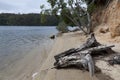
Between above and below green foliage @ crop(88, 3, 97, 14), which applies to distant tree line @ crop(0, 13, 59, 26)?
below

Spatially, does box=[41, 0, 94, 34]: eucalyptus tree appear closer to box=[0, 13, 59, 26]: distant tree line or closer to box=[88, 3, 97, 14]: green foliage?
box=[88, 3, 97, 14]: green foliage

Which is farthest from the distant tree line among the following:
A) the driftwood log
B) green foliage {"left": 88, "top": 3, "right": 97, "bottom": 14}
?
the driftwood log

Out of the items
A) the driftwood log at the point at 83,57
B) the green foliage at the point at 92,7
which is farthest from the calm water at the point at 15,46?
the green foliage at the point at 92,7

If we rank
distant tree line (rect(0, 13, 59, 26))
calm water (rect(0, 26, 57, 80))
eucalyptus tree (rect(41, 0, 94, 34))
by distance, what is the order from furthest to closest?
1. distant tree line (rect(0, 13, 59, 26))
2. eucalyptus tree (rect(41, 0, 94, 34))
3. calm water (rect(0, 26, 57, 80))

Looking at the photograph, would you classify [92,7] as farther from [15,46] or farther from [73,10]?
[15,46]

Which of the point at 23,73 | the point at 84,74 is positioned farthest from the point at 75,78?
the point at 23,73

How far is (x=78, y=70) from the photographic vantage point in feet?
29.7

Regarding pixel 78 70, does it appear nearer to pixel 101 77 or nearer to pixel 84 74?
pixel 84 74

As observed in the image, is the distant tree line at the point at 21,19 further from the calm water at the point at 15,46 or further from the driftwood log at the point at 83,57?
the driftwood log at the point at 83,57

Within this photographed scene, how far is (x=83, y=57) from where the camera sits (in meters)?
9.22

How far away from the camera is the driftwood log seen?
28.7ft

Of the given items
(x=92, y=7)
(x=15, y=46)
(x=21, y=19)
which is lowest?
(x=21, y=19)

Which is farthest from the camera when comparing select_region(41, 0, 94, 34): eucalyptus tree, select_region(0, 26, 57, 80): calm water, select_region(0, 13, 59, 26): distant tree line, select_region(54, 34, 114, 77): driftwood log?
select_region(0, 13, 59, 26): distant tree line

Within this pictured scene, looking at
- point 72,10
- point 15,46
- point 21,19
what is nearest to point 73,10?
point 72,10
